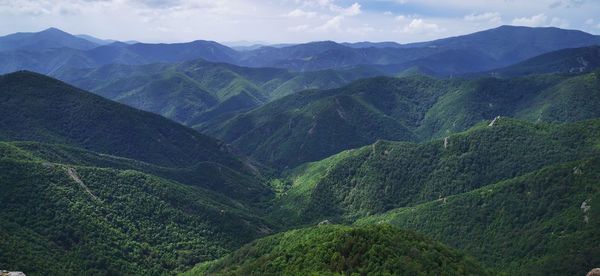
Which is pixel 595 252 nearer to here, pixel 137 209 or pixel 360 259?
pixel 360 259

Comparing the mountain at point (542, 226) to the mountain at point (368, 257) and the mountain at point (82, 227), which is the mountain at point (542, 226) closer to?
the mountain at point (368, 257)

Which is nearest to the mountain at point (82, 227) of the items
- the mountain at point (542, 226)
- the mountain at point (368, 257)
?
the mountain at point (368, 257)

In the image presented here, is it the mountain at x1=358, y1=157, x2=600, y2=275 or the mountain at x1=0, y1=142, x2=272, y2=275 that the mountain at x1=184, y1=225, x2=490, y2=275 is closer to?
the mountain at x1=0, y1=142, x2=272, y2=275

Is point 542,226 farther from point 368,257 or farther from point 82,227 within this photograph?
point 82,227

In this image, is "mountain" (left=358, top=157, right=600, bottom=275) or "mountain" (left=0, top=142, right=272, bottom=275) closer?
"mountain" (left=0, top=142, right=272, bottom=275)

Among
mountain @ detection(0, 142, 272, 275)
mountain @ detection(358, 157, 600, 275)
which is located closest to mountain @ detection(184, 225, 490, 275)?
mountain @ detection(0, 142, 272, 275)
